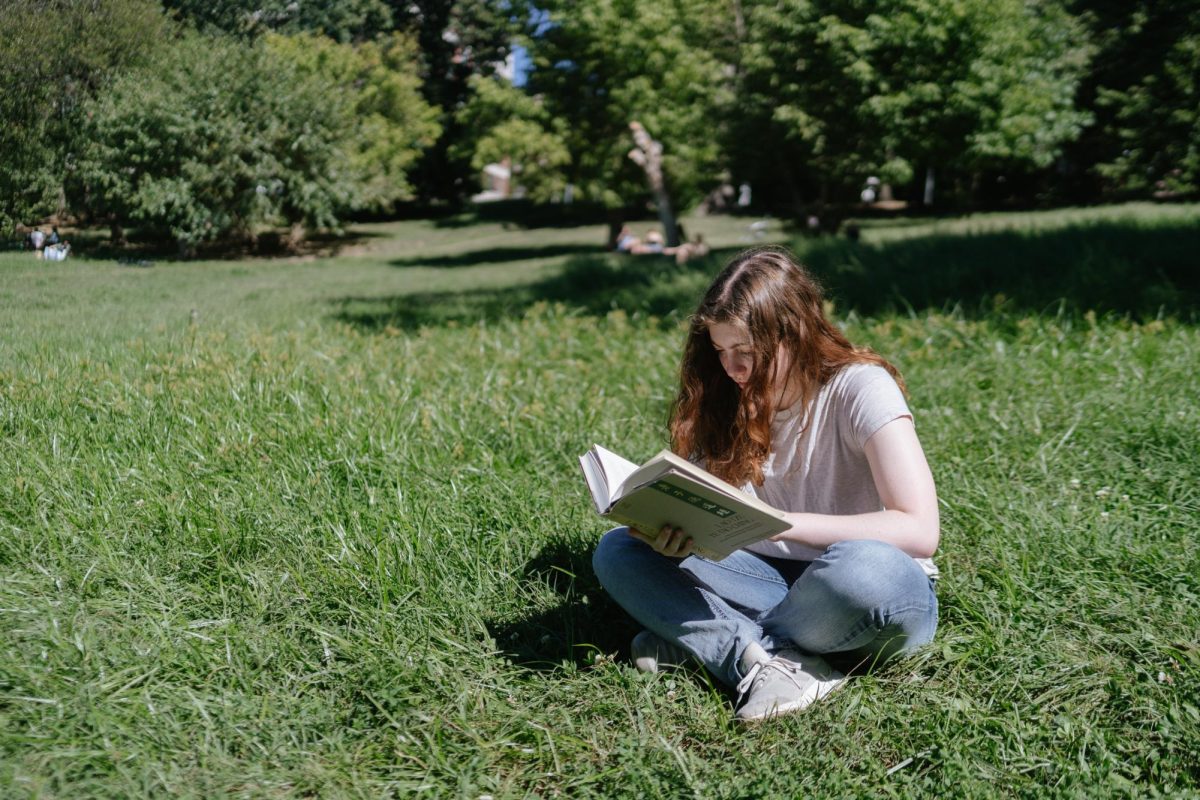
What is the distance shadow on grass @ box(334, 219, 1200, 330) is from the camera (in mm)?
7387

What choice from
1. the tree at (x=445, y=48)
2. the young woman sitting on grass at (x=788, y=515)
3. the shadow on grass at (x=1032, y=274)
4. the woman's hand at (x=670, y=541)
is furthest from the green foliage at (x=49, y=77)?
the shadow on grass at (x=1032, y=274)

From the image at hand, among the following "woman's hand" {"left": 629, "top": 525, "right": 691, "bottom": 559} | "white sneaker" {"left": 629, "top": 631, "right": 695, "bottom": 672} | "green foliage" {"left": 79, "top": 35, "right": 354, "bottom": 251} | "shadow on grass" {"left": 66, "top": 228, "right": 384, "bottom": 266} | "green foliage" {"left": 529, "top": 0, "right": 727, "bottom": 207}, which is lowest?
"white sneaker" {"left": 629, "top": 631, "right": 695, "bottom": 672}

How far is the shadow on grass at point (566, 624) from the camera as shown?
3092 mm

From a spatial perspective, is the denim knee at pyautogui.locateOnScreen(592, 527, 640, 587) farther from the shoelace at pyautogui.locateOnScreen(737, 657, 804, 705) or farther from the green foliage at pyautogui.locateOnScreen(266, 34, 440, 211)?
the green foliage at pyautogui.locateOnScreen(266, 34, 440, 211)

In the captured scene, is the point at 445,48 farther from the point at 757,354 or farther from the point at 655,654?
the point at 655,654

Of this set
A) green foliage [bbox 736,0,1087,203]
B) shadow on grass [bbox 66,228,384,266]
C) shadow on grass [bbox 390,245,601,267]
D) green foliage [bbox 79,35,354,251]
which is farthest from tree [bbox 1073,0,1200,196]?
green foliage [bbox 79,35,354,251]

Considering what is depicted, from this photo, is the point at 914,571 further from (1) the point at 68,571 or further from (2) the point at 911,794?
(1) the point at 68,571

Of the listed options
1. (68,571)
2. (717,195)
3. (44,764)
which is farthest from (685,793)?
(717,195)

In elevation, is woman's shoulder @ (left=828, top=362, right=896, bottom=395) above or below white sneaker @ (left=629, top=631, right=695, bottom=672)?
above

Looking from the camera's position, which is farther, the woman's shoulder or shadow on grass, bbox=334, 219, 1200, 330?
shadow on grass, bbox=334, 219, 1200, 330

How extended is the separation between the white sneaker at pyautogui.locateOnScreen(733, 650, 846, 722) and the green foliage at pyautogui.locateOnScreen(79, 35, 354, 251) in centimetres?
382

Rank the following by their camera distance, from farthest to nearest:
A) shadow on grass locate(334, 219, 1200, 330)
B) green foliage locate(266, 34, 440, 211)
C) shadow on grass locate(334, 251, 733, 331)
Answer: shadow on grass locate(334, 251, 733, 331)
shadow on grass locate(334, 219, 1200, 330)
green foliage locate(266, 34, 440, 211)

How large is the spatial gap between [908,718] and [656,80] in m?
19.9

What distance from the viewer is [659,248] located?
17250mm
